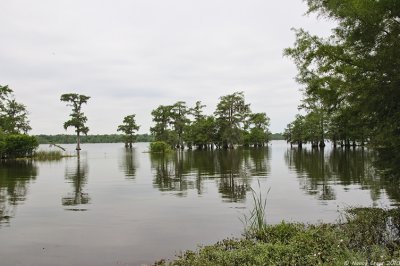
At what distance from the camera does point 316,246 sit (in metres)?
8.85

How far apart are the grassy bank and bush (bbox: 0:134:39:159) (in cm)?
5283

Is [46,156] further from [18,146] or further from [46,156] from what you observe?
[18,146]

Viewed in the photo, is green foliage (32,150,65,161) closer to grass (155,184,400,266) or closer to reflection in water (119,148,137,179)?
reflection in water (119,148,137,179)

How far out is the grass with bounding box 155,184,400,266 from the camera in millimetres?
7828

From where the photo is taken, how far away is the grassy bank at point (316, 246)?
7834 mm

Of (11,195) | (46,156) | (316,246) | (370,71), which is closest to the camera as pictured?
(316,246)

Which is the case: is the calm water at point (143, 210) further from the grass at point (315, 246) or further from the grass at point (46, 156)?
the grass at point (46, 156)

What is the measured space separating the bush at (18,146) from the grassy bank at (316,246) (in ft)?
173

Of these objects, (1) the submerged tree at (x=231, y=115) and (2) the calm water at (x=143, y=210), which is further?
(1) the submerged tree at (x=231, y=115)

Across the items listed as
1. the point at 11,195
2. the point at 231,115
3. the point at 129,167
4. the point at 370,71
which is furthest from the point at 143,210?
the point at 231,115

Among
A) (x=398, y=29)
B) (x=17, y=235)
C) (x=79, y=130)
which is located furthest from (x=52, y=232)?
(x=79, y=130)

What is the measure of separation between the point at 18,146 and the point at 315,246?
57.8 meters

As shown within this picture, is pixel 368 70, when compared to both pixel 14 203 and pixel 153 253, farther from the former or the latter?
pixel 14 203

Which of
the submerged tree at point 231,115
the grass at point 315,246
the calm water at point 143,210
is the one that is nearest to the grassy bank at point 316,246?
the grass at point 315,246
